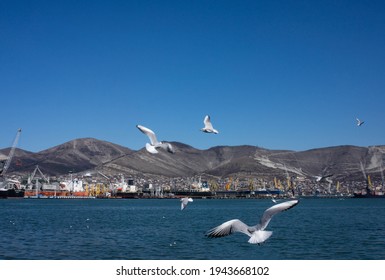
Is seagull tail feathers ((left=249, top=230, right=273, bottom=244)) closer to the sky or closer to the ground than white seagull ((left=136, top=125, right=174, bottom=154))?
closer to the ground

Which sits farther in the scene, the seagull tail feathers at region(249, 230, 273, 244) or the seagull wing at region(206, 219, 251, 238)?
the seagull wing at region(206, 219, 251, 238)

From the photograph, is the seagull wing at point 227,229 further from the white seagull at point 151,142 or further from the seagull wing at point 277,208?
the white seagull at point 151,142

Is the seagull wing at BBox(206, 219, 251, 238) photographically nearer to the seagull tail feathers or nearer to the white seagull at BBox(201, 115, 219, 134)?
the seagull tail feathers

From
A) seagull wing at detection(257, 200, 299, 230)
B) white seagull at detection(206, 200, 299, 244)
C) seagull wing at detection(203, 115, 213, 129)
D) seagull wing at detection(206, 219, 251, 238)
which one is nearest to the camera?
seagull wing at detection(257, 200, 299, 230)

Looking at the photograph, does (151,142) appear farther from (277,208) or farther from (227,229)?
(277,208)

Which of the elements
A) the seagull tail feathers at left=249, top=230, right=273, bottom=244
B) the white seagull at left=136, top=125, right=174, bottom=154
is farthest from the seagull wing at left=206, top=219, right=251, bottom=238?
the white seagull at left=136, top=125, right=174, bottom=154

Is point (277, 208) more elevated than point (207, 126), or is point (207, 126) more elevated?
point (207, 126)

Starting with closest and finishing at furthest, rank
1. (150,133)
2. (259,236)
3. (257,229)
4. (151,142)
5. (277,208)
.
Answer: (277,208) < (259,236) < (257,229) < (150,133) < (151,142)

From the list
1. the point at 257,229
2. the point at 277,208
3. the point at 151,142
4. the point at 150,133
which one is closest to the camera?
the point at 277,208

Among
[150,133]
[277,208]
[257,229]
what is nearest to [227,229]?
[257,229]

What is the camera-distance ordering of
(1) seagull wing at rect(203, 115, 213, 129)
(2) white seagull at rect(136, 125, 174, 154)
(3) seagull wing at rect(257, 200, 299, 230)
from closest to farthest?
(3) seagull wing at rect(257, 200, 299, 230) < (2) white seagull at rect(136, 125, 174, 154) < (1) seagull wing at rect(203, 115, 213, 129)

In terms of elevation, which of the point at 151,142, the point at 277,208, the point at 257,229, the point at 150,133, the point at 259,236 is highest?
the point at 150,133
